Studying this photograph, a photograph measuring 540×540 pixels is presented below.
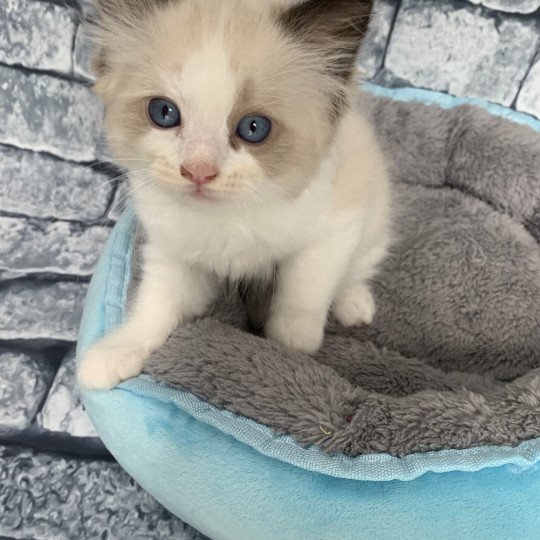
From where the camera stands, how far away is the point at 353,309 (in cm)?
148

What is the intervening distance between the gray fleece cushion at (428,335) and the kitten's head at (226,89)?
32 centimetres

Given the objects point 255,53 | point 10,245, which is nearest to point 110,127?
point 255,53

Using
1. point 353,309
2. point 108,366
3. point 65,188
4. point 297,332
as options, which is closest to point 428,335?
point 353,309

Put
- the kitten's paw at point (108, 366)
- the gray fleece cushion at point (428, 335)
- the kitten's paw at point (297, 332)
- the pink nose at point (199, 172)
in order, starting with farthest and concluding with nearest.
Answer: the kitten's paw at point (297, 332)
the kitten's paw at point (108, 366)
the gray fleece cushion at point (428, 335)
the pink nose at point (199, 172)

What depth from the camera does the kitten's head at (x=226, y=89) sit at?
891 millimetres

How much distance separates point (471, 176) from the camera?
1767mm

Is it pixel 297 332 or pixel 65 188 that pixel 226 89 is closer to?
pixel 297 332

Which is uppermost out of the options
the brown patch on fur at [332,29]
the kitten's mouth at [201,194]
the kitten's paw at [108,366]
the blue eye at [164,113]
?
the brown patch on fur at [332,29]

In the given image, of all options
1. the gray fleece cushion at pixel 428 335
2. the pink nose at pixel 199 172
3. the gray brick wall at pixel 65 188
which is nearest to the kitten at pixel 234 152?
the pink nose at pixel 199 172

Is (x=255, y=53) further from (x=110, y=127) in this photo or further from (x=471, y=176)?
(x=471, y=176)

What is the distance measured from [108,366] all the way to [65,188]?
840mm

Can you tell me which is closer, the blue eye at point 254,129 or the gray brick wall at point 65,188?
the blue eye at point 254,129

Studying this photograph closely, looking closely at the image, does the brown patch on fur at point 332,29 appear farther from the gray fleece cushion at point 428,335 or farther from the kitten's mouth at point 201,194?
the gray fleece cushion at point 428,335

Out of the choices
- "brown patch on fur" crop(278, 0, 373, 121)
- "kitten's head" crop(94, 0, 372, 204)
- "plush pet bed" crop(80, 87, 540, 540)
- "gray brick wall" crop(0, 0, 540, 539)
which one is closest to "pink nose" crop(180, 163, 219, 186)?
"kitten's head" crop(94, 0, 372, 204)
